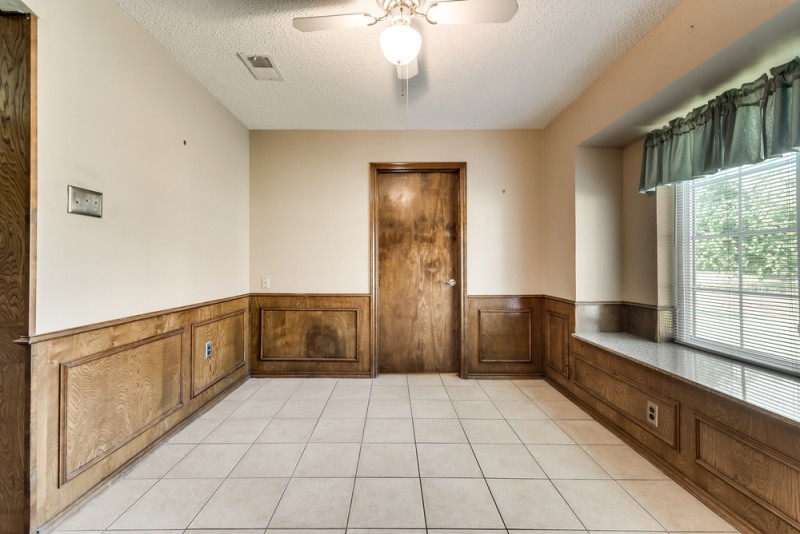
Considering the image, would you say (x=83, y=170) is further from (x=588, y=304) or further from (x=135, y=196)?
→ (x=588, y=304)

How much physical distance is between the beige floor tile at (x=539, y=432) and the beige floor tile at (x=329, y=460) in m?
1.13

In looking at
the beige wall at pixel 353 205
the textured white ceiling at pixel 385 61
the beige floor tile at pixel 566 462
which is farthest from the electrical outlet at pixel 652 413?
the textured white ceiling at pixel 385 61

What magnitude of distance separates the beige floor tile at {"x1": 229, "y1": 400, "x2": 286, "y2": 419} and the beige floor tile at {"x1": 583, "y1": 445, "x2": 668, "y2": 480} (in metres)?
2.26

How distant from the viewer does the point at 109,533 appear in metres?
1.44

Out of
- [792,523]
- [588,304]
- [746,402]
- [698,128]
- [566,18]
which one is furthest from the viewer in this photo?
[588,304]

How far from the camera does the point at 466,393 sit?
3016 mm

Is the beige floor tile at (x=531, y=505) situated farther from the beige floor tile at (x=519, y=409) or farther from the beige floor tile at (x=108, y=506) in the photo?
the beige floor tile at (x=108, y=506)

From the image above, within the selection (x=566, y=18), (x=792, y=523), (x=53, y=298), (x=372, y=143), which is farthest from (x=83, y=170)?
(x=792, y=523)

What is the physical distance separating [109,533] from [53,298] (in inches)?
41.9

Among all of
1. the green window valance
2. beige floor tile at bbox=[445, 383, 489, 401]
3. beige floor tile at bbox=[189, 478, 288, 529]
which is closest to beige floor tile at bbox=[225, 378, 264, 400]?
beige floor tile at bbox=[189, 478, 288, 529]

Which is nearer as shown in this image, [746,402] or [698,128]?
[746,402]

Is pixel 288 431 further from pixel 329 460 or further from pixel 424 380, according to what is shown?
pixel 424 380

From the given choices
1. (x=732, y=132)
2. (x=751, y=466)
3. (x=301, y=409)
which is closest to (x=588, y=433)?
(x=751, y=466)

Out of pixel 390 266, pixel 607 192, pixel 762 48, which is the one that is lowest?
pixel 390 266
